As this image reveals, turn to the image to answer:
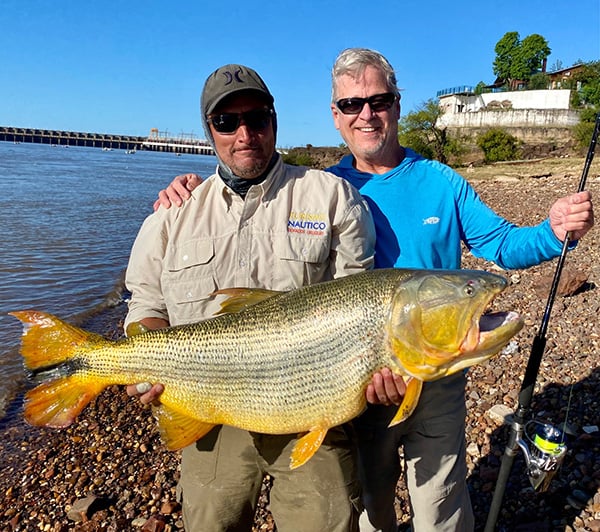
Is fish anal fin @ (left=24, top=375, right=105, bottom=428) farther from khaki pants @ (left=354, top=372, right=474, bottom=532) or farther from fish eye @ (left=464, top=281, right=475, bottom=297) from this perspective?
fish eye @ (left=464, top=281, right=475, bottom=297)

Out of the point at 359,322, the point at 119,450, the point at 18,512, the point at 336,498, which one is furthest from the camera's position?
the point at 119,450

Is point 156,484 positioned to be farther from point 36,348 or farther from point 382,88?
point 382,88

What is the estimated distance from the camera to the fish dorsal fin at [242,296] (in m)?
3.18

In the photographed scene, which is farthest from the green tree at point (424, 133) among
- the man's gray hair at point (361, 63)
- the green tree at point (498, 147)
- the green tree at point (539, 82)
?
the man's gray hair at point (361, 63)

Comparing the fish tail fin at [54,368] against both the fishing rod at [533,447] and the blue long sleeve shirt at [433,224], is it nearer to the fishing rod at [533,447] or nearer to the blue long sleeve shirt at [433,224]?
the blue long sleeve shirt at [433,224]

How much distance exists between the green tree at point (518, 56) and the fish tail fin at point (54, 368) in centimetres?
9570

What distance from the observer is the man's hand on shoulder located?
3586mm

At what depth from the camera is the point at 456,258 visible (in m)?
3.71

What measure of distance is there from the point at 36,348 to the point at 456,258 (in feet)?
10.3

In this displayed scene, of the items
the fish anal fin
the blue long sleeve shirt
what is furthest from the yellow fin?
Result: the blue long sleeve shirt

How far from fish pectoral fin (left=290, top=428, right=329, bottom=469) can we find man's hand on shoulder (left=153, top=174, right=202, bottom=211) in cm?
186

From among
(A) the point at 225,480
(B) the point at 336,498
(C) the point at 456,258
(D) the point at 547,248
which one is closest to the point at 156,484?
(A) the point at 225,480

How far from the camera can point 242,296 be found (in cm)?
320

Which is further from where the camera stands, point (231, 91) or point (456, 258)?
point (456, 258)
